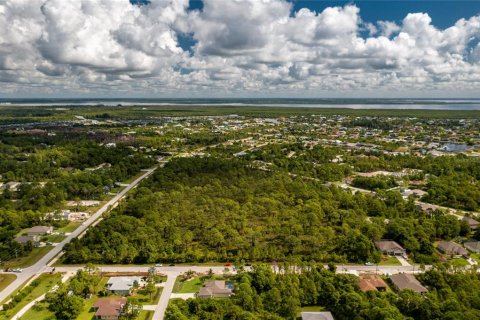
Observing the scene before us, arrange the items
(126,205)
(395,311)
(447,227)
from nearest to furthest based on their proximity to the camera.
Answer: (395,311), (447,227), (126,205)

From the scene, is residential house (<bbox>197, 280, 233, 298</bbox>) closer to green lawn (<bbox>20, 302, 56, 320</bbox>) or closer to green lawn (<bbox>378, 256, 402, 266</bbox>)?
green lawn (<bbox>20, 302, 56, 320</bbox>)

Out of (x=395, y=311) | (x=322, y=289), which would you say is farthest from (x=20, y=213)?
(x=395, y=311)

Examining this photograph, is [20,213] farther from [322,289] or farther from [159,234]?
[322,289]

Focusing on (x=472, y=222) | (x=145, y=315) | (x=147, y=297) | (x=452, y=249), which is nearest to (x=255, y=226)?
(x=147, y=297)

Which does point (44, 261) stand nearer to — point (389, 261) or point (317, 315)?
point (317, 315)

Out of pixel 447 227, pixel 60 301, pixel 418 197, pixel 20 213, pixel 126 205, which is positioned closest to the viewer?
pixel 60 301

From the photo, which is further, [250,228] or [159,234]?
[250,228]

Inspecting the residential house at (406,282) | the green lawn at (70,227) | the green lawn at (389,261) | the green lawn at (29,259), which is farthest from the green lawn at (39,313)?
the green lawn at (389,261)

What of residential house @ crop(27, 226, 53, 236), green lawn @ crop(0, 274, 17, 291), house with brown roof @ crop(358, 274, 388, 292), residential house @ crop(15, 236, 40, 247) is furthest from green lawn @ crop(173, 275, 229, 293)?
residential house @ crop(27, 226, 53, 236)
